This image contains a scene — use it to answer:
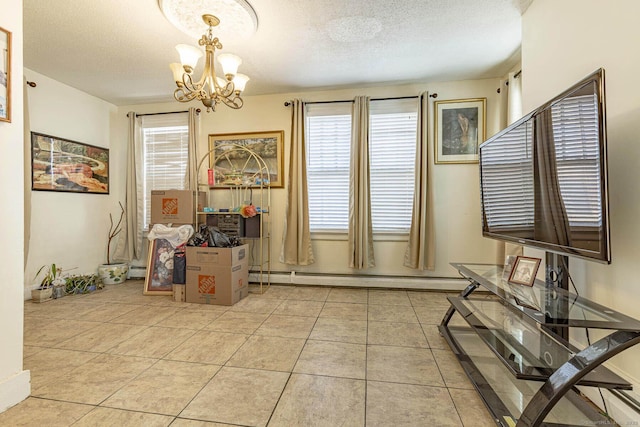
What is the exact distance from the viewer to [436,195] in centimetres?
338

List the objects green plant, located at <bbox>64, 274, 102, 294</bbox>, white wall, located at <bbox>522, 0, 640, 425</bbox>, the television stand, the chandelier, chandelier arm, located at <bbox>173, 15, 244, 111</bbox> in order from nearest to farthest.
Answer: the television stand, white wall, located at <bbox>522, 0, 640, 425</bbox>, the chandelier, chandelier arm, located at <bbox>173, 15, 244, 111</bbox>, green plant, located at <bbox>64, 274, 102, 294</bbox>

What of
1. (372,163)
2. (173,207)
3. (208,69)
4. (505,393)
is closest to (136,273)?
(173,207)

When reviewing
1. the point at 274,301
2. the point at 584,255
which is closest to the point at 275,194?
the point at 274,301

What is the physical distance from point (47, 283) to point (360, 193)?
3.75 m

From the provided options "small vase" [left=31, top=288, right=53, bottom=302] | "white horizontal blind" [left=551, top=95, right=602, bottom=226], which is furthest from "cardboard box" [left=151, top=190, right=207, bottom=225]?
"white horizontal blind" [left=551, top=95, right=602, bottom=226]

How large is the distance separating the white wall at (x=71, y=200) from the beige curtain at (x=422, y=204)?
4175mm

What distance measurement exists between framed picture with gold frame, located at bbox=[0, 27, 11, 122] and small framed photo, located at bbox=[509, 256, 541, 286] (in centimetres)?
280

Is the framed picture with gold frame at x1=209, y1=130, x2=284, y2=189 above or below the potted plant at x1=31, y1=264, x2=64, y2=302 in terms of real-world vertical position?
above

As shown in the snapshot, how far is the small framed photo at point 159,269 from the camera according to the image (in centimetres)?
328

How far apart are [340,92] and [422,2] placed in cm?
161

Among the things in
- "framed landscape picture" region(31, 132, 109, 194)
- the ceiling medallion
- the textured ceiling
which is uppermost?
the textured ceiling

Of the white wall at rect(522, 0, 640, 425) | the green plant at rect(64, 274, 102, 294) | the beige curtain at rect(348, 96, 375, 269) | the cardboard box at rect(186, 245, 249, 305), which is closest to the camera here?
the white wall at rect(522, 0, 640, 425)

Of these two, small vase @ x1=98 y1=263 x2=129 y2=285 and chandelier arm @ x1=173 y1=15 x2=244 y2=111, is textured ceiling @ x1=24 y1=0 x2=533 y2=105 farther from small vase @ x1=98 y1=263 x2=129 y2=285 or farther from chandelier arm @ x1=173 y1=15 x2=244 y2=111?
small vase @ x1=98 y1=263 x2=129 y2=285

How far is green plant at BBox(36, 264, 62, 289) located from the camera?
3062 millimetres
